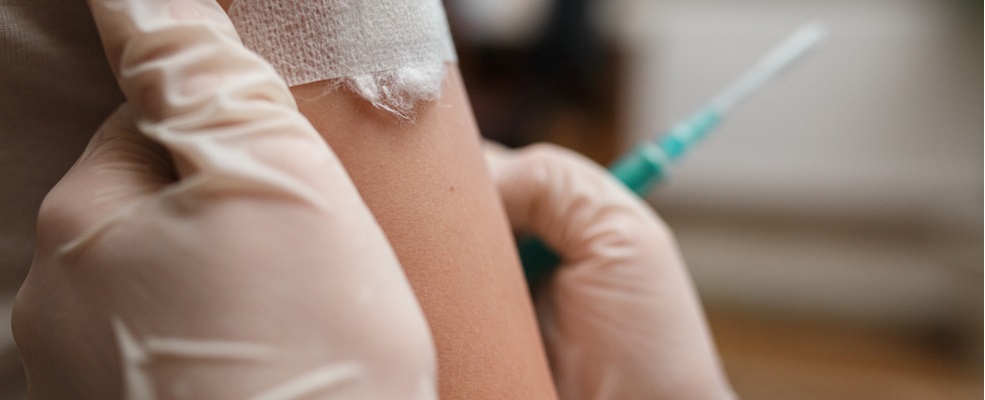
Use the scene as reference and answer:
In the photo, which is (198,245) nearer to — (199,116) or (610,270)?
(199,116)

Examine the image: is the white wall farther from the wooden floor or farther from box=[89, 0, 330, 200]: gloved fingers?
box=[89, 0, 330, 200]: gloved fingers

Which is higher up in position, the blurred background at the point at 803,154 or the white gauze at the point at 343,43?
the white gauze at the point at 343,43

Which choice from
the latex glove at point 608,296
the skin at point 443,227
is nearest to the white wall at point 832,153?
the latex glove at point 608,296

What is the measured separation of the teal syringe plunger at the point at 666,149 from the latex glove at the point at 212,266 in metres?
0.34

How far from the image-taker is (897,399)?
1857mm

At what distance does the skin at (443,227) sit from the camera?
48 cm

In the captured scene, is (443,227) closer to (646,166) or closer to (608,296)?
(608,296)

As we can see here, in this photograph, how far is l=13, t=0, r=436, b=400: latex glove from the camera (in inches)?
14.9

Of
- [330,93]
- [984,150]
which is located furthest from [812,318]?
[330,93]

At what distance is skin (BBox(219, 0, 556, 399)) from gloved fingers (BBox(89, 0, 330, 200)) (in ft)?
0.18

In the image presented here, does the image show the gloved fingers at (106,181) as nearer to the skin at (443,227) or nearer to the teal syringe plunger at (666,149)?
the skin at (443,227)

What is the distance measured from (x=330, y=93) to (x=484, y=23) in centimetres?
218

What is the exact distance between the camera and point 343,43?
47 cm

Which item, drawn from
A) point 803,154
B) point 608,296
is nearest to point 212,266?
point 608,296
